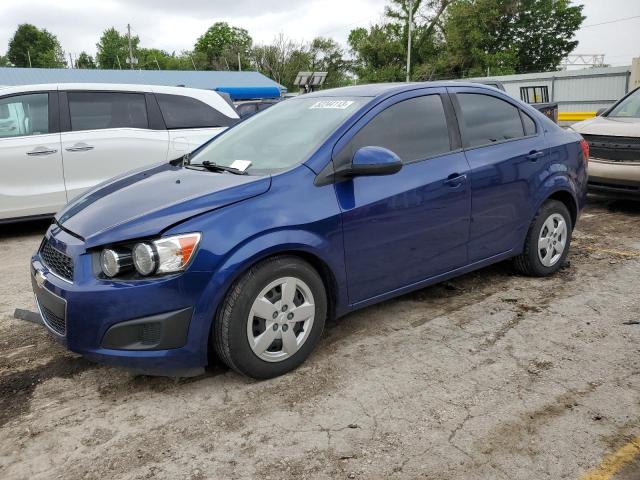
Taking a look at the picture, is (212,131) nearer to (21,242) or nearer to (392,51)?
(21,242)

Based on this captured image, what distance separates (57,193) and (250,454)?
16.6ft

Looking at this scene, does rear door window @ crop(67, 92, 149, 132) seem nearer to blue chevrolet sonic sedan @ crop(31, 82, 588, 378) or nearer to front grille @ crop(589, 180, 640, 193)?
blue chevrolet sonic sedan @ crop(31, 82, 588, 378)

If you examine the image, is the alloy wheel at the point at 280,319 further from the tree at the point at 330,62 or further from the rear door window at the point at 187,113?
the tree at the point at 330,62

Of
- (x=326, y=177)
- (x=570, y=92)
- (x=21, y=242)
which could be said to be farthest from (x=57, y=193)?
(x=570, y=92)

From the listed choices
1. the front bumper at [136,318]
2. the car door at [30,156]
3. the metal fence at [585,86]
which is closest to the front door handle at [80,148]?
the car door at [30,156]

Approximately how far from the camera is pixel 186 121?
725cm

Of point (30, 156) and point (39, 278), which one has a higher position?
point (30, 156)

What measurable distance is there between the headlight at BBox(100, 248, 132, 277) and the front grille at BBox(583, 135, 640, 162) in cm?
637

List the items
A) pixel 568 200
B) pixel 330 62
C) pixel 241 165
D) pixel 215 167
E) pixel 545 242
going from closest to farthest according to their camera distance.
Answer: pixel 241 165, pixel 215 167, pixel 545 242, pixel 568 200, pixel 330 62

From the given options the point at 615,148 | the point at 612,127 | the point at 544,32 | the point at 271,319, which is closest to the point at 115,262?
the point at 271,319

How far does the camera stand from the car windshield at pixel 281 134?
346 cm

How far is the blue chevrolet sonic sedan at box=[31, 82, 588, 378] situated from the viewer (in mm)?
2799

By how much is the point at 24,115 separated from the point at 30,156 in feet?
1.60

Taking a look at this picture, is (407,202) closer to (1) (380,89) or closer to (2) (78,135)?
(1) (380,89)
